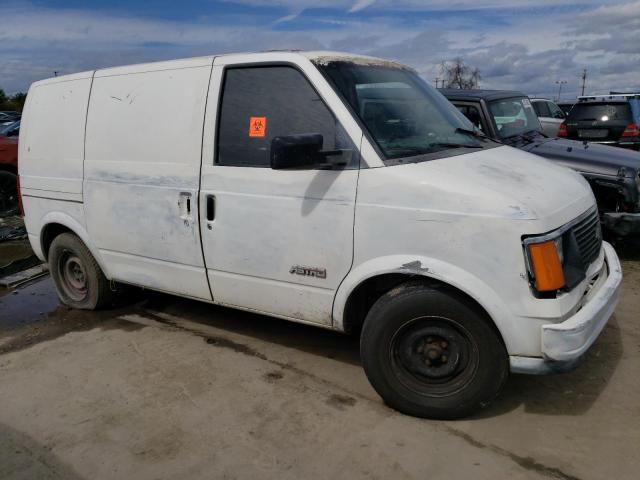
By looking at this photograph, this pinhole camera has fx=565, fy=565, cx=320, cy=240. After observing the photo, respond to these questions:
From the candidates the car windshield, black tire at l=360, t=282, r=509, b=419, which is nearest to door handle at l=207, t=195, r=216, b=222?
black tire at l=360, t=282, r=509, b=419

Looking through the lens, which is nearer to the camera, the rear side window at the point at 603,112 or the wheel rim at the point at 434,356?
the wheel rim at the point at 434,356

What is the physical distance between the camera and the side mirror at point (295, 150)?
3.11 meters

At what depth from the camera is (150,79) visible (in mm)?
4215

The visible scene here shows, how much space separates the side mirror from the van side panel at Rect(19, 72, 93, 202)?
88.2 inches

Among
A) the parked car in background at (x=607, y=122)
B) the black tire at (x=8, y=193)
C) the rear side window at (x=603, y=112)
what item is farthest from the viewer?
the rear side window at (x=603, y=112)

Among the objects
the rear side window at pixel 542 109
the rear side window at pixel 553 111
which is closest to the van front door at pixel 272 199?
the rear side window at pixel 542 109

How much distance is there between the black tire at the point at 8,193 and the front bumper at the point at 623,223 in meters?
9.36

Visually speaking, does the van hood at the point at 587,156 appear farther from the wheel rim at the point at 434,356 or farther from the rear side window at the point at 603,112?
the rear side window at the point at 603,112

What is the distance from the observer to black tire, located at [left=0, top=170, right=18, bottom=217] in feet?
Result: 32.8

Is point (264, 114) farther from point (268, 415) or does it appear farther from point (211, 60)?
point (268, 415)

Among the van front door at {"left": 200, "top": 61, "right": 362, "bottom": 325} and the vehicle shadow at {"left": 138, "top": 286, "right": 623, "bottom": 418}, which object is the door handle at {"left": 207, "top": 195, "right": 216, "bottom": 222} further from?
the vehicle shadow at {"left": 138, "top": 286, "right": 623, "bottom": 418}

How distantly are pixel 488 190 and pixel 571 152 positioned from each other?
3.80m

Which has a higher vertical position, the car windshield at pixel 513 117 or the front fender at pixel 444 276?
the car windshield at pixel 513 117

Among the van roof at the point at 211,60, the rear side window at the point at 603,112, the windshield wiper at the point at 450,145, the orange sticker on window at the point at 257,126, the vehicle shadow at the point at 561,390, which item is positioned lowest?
the vehicle shadow at the point at 561,390
